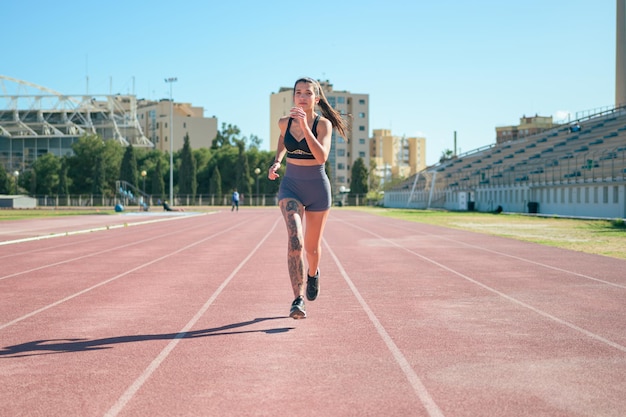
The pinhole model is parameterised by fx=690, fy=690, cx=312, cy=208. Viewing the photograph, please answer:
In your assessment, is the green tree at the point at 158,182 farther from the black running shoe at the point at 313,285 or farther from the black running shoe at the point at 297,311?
the black running shoe at the point at 297,311

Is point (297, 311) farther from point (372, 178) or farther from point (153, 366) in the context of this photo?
point (372, 178)

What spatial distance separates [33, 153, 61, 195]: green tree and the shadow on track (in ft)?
317

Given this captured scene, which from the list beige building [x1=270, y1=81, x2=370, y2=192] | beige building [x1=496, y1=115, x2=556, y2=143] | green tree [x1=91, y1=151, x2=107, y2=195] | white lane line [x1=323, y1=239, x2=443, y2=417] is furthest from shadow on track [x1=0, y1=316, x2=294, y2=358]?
beige building [x1=496, y1=115, x2=556, y2=143]

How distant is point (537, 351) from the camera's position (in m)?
5.70

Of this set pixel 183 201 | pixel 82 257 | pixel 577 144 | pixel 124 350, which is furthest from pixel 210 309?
pixel 183 201

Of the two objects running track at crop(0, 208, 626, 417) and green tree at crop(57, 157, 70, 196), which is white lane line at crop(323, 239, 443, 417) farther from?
green tree at crop(57, 157, 70, 196)

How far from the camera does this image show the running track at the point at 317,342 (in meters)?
4.27

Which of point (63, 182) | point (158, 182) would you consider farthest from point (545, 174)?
point (63, 182)

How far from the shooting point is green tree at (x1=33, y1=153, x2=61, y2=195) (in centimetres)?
9744

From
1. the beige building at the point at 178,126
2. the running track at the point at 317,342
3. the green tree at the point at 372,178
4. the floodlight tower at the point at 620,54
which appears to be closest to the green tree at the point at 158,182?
the beige building at the point at 178,126

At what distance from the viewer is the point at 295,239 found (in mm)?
6598

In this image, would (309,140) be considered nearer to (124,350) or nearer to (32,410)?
(124,350)

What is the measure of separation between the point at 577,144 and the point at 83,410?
51.5 metres

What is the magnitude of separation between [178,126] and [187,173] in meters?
34.4
